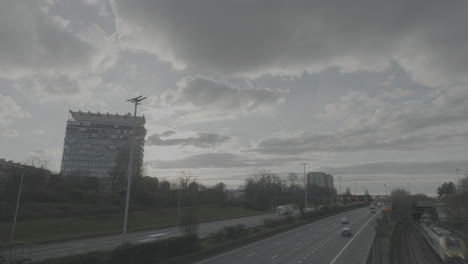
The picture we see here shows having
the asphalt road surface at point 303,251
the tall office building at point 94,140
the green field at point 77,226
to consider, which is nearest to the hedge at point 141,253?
→ the asphalt road surface at point 303,251

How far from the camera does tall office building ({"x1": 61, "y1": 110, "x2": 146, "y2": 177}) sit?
156750 millimetres

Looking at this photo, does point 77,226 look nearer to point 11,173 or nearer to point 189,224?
point 11,173

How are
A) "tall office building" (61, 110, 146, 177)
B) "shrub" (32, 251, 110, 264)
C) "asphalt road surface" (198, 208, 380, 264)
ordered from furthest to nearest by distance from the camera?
"tall office building" (61, 110, 146, 177) < "asphalt road surface" (198, 208, 380, 264) < "shrub" (32, 251, 110, 264)

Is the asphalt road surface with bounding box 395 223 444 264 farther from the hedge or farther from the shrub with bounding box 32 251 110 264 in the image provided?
the shrub with bounding box 32 251 110 264

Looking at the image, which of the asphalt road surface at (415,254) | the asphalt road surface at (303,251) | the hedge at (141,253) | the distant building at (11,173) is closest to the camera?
the hedge at (141,253)

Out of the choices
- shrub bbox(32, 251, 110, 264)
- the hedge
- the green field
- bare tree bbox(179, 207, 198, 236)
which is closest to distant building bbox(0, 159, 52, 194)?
the green field

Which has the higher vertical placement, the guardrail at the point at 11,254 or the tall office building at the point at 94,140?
the tall office building at the point at 94,140

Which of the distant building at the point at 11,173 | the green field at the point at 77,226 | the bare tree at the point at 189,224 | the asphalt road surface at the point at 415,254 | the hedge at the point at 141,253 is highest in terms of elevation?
the distant building at the point at 11,173

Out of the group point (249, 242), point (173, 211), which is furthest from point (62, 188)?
point (249, 242)

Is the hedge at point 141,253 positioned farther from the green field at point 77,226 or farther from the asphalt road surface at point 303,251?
the green field at point 77,226

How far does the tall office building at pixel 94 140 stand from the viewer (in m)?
157

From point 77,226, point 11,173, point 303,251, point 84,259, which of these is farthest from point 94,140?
point 84,259

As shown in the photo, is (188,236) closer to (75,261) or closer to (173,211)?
(75,261)

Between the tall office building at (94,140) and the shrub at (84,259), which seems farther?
the tall office building at (94,140)
